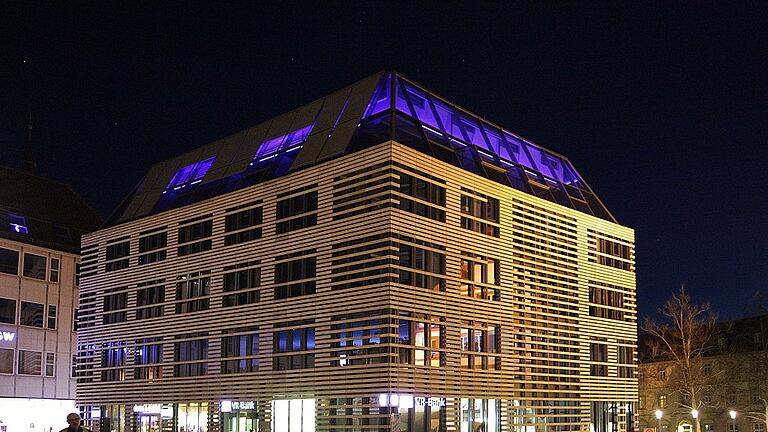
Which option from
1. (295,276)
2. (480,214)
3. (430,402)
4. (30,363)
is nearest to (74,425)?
(430,402)

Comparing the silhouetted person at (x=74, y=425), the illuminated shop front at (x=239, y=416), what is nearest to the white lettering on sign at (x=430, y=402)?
the illuminated shop front at (x=239, y=416)

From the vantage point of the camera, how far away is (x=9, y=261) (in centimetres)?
5847

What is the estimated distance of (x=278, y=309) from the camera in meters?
41.2

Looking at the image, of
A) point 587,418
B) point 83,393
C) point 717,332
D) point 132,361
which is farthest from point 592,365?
point 717,332

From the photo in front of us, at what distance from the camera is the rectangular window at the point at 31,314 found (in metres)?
59.0

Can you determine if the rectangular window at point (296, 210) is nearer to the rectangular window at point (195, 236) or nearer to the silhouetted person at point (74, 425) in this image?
the rectangular window at point (195, 236)

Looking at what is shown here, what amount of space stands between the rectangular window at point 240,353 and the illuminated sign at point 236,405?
142 centimetres

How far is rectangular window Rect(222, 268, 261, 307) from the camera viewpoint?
4284cm

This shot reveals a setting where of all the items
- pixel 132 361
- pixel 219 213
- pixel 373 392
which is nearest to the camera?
pixel 373 392

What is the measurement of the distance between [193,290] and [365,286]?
12650mm

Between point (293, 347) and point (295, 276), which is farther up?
point (295, 276)

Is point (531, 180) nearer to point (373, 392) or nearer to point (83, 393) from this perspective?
point (373, 392)

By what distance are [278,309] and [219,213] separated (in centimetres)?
686

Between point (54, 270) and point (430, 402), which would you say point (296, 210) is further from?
point (54, 270)
